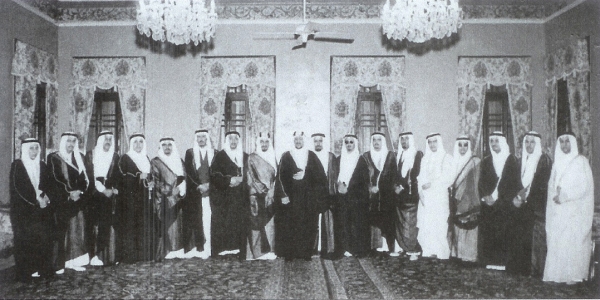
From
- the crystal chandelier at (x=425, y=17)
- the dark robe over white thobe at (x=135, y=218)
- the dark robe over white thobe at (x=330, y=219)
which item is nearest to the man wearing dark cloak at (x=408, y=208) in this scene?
the dark robe over white thobe at (x=330, y=219)

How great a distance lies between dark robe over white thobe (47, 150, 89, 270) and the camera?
206 inches

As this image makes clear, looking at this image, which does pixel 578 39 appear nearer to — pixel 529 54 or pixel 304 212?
pixel 529 54

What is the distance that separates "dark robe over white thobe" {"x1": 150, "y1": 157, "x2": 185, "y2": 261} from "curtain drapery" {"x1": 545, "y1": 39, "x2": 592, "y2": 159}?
4920 mm

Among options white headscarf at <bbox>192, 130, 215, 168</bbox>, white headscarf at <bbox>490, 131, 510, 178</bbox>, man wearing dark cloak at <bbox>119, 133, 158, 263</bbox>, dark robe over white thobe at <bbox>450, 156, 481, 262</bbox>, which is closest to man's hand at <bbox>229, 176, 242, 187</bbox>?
white headscarf at <bbox>192, 130, 215, 168</bbox>

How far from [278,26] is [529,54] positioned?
12.2 feet

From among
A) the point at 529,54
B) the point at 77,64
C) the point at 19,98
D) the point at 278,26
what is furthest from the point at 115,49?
the point at 529,54

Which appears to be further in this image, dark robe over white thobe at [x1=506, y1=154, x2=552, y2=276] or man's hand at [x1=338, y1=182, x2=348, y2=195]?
man's hand at [x1=338, y1=182, x2=348, y2=195]

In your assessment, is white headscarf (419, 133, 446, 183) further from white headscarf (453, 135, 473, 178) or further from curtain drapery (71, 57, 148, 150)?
curtain drapery (71, 57, 148, 150)

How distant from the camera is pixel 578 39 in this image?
629 cm

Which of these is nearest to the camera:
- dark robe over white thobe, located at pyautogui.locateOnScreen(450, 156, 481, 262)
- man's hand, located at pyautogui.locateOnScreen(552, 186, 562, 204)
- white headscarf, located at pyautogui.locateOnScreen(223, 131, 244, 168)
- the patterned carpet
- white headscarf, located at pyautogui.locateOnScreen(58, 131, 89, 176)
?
the patterned carpet

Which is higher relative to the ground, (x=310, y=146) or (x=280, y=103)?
(x=280, y=103)

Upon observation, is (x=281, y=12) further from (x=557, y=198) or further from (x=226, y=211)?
(x=557, y=198)

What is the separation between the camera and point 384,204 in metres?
6.30

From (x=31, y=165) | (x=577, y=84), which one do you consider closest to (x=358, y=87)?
(x=577, y=84)
